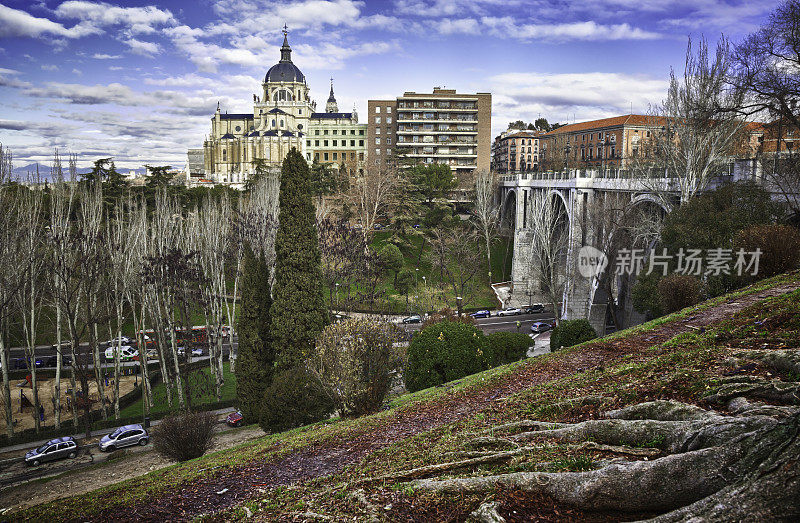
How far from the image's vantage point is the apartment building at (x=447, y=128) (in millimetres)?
70875

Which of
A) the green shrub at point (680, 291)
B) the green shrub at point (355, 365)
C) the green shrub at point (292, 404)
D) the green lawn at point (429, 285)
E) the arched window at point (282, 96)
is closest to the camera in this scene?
the green shrub at point (355, 365)

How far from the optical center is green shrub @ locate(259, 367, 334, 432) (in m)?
16.4

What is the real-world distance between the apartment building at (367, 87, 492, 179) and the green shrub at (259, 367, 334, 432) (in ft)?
189

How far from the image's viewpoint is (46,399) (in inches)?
1016

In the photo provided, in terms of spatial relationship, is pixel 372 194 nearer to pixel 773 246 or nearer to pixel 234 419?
pixel 234 419

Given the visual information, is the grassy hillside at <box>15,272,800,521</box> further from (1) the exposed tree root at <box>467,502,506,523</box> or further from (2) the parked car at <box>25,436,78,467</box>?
(2) the parked car at <box>25,436,78,467</box>

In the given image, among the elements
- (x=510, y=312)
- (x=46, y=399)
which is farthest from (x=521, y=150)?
(x=46, y=399)

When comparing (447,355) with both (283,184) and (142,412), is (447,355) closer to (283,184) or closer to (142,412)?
(283,184)

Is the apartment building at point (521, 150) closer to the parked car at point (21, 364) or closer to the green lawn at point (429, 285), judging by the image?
the green lawn at point (429, 285)

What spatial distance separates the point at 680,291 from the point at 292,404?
14.1m

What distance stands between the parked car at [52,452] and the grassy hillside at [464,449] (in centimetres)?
980

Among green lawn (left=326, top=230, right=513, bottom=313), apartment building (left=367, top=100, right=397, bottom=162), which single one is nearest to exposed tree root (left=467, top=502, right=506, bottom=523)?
green lawn (left=326, top=230, right=513, bottom=313)

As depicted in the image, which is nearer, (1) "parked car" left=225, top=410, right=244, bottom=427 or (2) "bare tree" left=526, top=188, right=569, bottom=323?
(1) "parked car" left=225, top=410, right=244, bottom=427

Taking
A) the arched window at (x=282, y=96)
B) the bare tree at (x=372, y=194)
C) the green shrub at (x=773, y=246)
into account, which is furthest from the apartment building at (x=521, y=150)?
the green shrub at (x=773, y=246)
